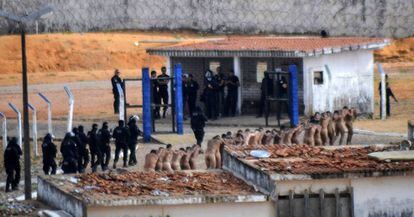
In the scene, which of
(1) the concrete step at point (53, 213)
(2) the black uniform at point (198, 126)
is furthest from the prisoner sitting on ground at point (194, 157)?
(1) the concrete step at point (53, 213)

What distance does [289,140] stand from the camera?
123 ft

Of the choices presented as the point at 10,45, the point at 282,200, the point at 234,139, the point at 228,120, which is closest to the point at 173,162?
the point at 234,139

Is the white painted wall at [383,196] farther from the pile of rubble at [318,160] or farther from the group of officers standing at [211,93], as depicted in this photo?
the group of officers standing at [211,93]

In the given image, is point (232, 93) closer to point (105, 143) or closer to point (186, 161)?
point (105, 143)

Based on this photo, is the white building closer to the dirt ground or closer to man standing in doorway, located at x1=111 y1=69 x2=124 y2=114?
man standing in doorway, located at x1=111 y1=69 x2=124 y2=114

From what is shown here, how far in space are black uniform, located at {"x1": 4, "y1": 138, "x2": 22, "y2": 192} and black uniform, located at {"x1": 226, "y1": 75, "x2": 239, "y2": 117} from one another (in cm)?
1120

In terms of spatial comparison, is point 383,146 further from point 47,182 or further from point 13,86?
point 13,86

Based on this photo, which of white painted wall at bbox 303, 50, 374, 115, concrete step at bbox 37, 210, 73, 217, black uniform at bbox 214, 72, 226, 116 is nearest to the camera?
concrete step at bbox 37, 210, 73, 217

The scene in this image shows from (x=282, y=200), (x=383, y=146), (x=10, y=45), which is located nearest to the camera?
(x=282, y=200)

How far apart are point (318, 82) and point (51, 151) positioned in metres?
11.5

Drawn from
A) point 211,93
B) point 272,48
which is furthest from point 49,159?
point 272,48

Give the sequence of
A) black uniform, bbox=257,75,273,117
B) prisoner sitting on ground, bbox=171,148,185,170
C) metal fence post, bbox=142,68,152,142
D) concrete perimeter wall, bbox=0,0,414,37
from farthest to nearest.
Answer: concrete perimeter wall, bbox=0,0,414,37 < black uniform, bbox=257,75,273,117 < metal fence post, bbox=142,68,152,142 < prisoner sitting on ground, bbox=171,148,185,170

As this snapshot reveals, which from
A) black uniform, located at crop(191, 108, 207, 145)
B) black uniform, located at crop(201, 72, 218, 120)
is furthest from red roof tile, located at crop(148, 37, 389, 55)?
black uniform, located at crop(191, 108, 207, 145)

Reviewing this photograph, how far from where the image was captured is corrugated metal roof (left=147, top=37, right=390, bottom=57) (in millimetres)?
45122
